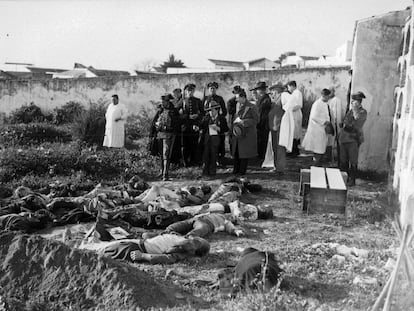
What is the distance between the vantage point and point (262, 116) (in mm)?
10781

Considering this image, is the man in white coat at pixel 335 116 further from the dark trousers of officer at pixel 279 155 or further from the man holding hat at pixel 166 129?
the man holding hat at pixel 166 129

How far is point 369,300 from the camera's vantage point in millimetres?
4090

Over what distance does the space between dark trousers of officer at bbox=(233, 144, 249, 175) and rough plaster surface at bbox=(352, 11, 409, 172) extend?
2.33 metres

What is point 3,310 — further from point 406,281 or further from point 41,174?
point 41,174

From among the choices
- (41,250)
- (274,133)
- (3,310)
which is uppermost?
(274,133)

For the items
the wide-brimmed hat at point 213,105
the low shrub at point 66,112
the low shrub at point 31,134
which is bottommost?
the low shrub at point 31,134

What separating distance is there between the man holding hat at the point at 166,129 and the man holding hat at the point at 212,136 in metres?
0.62

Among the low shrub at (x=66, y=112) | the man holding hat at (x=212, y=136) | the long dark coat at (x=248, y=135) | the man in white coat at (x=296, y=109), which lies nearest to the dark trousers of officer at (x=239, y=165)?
the long dark coat at (x=248, y=135)

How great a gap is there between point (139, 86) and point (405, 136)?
9.70 metres

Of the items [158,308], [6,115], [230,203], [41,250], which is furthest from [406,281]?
[6,115]

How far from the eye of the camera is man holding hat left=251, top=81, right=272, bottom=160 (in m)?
10.8

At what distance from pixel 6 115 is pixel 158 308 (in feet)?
48.5

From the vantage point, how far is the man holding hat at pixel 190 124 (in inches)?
416

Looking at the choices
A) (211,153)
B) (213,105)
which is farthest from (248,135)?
(213,105)
